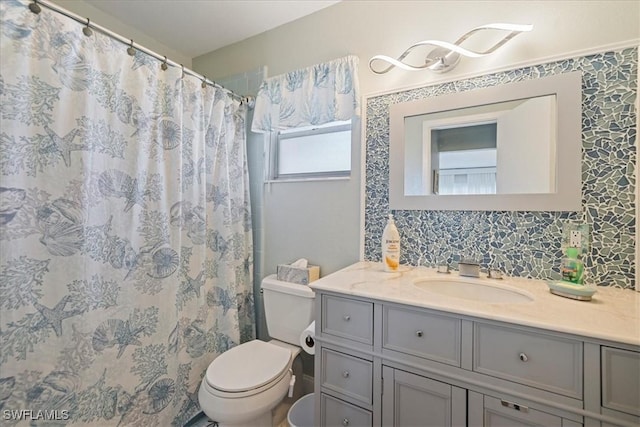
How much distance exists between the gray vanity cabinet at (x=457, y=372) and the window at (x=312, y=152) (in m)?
0.90

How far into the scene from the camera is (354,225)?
5.36ft

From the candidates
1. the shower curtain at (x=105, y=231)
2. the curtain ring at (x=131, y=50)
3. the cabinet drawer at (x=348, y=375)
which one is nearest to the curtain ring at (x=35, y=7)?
the shower curtain at (x=105, y=231)

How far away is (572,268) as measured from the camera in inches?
42.9

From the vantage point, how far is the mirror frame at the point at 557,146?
1.13 m

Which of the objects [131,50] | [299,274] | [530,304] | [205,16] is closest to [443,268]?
[530,304]

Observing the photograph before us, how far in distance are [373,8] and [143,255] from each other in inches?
70.4

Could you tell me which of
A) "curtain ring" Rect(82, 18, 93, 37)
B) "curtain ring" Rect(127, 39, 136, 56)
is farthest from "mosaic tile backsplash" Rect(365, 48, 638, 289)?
"curtain ring" Rect(82, 18, 93, 37)

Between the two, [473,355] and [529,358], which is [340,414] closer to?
[473,355]

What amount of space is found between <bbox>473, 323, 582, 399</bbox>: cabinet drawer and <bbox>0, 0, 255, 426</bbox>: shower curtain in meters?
1.41

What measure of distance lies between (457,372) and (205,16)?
231 centimetres

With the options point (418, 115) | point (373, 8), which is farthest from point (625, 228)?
point (373, 8)

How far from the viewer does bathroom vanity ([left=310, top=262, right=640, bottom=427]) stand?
74cm

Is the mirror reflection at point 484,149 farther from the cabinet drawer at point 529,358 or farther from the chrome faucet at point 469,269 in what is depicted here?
the cabinet drawer at point 529,358

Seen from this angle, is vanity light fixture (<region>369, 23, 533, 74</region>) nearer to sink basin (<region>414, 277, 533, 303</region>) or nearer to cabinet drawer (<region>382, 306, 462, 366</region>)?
sink basin (<region>414, 277, 533, 303</region>)
